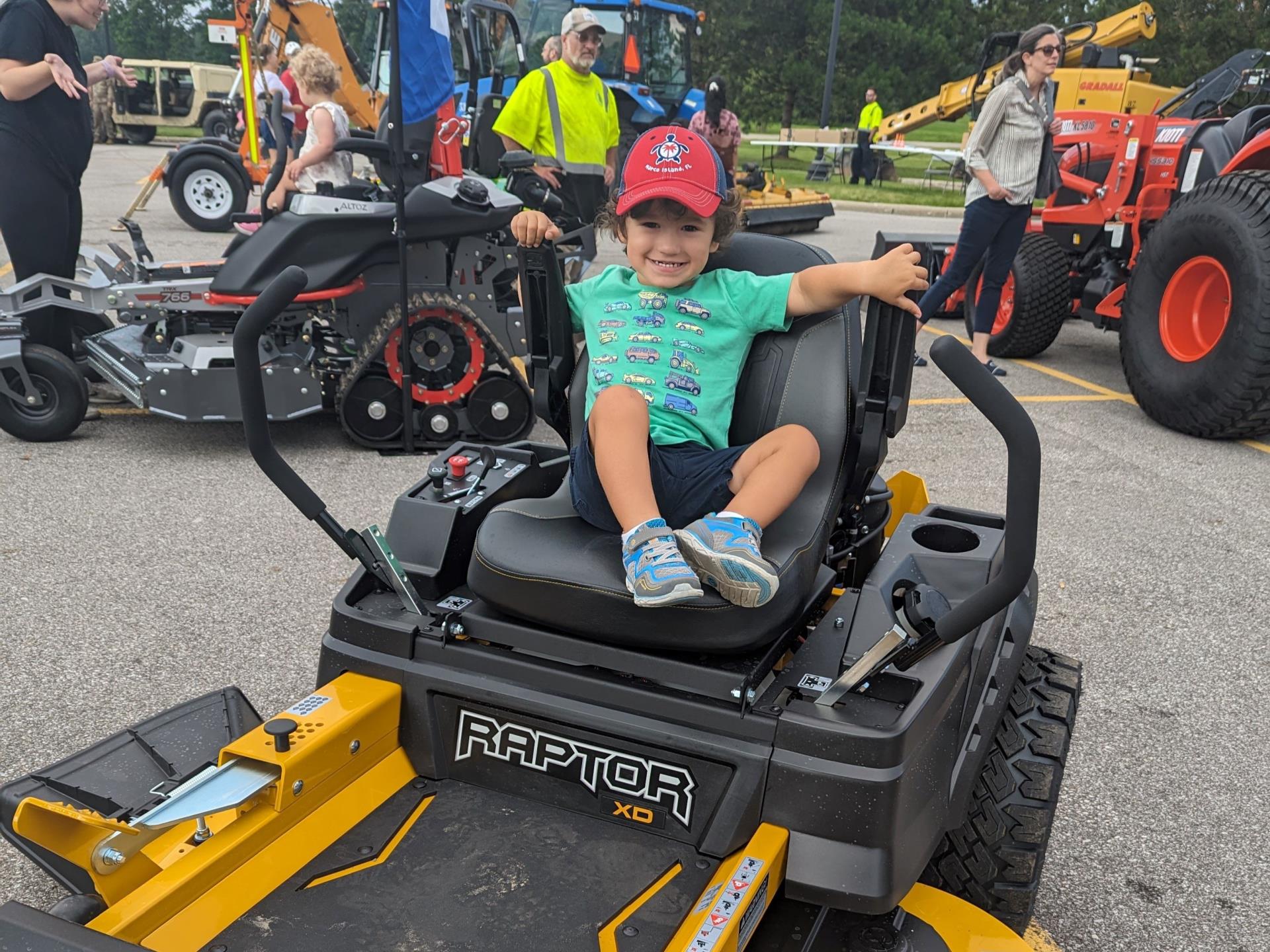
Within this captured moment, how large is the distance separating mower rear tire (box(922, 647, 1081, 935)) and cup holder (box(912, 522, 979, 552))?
1.31ft

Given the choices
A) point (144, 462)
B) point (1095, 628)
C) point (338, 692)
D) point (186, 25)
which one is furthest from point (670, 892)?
point (186, 25)

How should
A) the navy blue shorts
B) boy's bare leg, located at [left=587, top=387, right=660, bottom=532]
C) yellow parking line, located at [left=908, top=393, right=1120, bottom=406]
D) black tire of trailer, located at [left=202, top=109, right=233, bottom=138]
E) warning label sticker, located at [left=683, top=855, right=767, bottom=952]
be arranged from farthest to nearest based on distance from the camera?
black tire of trailer, located at [left=202, top=109, right=233, bottom=138]
yellow parking line, located at [left=908, top=393, right=1120, bottom=406]
the navy blue shorts
boy's bare leg, located at [left=587, top=387, right=660, bottom=532]
warning label sticker, located at [left=683, top=855, right=767, bottom=952]

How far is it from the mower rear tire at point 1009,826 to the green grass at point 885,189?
54.2 ft

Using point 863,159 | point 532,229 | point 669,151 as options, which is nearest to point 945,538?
point 669,151

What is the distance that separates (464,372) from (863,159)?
18199 mm

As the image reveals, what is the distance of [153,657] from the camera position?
3.24 m

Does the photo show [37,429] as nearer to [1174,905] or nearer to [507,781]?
[507,781]

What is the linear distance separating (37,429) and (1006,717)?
15.2 ft

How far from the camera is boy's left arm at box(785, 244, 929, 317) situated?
6.97 ft

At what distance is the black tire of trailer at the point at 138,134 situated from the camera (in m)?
23.7

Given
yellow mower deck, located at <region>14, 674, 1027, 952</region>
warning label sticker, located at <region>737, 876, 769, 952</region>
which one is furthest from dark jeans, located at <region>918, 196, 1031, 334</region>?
warning label sticker, located at <region>737, 876, 769, 952</region>

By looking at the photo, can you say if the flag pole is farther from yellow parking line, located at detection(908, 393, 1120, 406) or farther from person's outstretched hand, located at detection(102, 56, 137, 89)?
yellow parking line, located at detection(908, 393, 1120, 406)

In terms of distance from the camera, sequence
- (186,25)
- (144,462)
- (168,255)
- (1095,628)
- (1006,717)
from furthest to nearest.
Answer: (186,25)
(168,255)
(144,462)
(1095,628)
(1006,717)

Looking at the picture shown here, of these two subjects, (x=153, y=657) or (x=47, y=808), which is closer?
(x=47, y=808)
